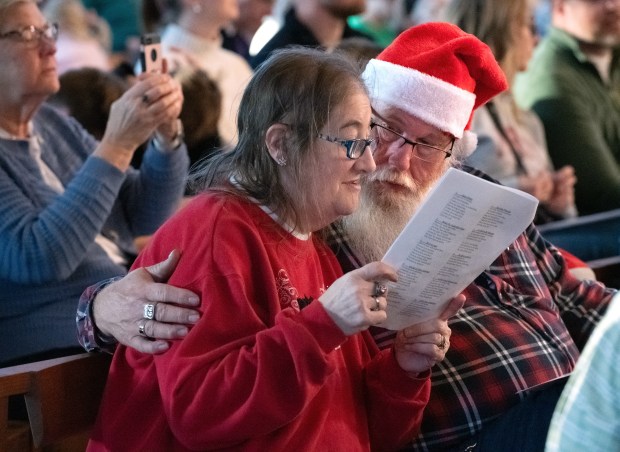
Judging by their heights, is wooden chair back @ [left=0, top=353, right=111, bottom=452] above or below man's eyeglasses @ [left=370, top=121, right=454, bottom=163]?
below

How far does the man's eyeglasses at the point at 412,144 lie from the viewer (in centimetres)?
217

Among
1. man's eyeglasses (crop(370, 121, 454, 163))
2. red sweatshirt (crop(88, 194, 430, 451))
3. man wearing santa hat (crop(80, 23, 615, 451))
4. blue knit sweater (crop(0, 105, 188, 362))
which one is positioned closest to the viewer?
red sweatshirt (crop(88, 194, 430, 451))

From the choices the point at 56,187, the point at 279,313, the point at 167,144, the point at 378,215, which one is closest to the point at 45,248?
the point at 56,187

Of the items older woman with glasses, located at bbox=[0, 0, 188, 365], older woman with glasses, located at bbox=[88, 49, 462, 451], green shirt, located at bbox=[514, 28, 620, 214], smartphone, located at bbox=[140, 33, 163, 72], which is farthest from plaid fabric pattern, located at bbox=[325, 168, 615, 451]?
green shirt, located at bbox=[514, 28, 620, 214]

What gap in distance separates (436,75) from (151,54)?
2.61 ft

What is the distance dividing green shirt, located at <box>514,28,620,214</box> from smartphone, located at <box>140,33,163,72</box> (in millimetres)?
2155

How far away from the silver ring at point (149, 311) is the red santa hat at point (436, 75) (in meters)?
0.75

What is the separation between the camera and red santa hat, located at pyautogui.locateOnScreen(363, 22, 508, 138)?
221 cm

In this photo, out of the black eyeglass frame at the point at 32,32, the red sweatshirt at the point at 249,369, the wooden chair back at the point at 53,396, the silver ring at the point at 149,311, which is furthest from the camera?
the black eyeglass frame at the point at 32,32

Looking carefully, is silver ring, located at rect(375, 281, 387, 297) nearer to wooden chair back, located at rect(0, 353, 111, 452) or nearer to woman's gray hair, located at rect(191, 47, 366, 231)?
woman's gray hair, located at rect(191, 47, 366, 231)

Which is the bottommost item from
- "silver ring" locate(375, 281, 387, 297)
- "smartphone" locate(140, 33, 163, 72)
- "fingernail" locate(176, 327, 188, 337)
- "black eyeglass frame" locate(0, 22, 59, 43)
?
"smartphone" locate(140, 33, 163, 72)

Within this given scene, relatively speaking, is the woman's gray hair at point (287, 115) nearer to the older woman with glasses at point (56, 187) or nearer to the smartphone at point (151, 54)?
the older woman with glasses at point (56, 187)

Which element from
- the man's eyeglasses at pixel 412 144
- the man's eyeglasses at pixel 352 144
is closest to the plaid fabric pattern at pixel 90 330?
the man's eyeglasses at pixel 352 144

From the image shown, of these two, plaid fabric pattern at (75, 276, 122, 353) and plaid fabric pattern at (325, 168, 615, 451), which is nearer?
plaid fabric pattern at (75, 276, 122, 353)
